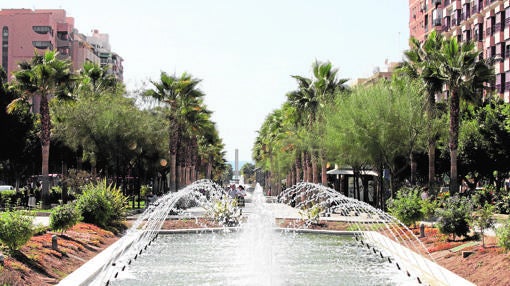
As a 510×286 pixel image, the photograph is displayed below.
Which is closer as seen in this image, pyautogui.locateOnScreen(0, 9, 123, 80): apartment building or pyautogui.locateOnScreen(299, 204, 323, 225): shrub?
pyautogui.locateOnScreen(299, 204, 323, 225): shrub

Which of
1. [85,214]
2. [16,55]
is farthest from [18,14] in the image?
[85,214]

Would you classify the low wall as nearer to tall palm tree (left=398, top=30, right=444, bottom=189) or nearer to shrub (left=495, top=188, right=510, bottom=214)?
shrub (left=495, top=188, right=510, bottom=214)

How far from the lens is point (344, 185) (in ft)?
195

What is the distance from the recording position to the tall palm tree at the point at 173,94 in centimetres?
5031

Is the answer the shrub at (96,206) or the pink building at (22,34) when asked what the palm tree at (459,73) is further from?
the pink building at (22,34)

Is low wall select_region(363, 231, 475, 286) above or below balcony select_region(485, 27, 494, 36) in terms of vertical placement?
below

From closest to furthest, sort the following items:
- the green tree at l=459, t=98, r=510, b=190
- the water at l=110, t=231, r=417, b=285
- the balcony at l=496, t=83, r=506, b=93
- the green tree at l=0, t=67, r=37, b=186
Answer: the water at l=110, t=231, r=417, b=285, the green tree at l=459, t=98, r=510, b=190, the green tree at l=0, t=67, r=37, b=186, the balcony at l=496, t=83, r=506, b=93

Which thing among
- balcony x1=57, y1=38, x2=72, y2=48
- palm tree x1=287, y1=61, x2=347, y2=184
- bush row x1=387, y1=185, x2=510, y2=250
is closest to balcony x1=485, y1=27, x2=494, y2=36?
palm tree x1=287, y1=61, x2=347, y2=184

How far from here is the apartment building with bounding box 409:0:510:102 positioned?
210 feet

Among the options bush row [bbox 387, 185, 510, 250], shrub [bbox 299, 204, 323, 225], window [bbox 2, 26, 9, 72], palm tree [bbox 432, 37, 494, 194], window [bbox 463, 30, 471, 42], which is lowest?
shrub [bbox 299, 204, 323, 225]

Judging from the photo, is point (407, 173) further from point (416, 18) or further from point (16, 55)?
point (16, 55)

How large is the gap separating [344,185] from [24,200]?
85.6ft

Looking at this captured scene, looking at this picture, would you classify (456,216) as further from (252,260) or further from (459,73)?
(459,73)

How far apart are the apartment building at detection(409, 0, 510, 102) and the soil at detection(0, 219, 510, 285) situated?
37.6 m
